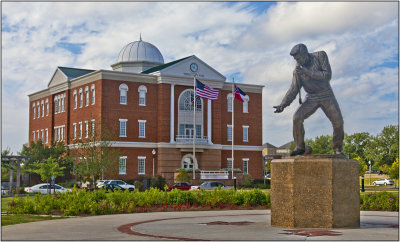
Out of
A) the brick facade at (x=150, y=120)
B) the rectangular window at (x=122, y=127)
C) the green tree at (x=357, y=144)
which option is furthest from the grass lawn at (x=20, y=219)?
the green tree at (x=357, y=144)

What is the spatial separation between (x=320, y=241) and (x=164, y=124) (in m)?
52.9

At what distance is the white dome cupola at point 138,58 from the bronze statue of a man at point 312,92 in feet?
188

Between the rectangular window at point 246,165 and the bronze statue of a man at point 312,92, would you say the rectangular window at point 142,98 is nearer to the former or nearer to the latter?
the rectangular window at point 246,165

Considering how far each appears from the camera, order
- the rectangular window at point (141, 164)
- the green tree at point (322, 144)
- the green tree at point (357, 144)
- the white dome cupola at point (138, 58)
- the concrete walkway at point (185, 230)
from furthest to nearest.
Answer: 1. the green tree at point (322, 144)
2. the green tree at point (357, 144)
3. the white dome cupola at point (138, 58)
4. the rectangular window at point (141, 164)
5. the concrete walkway at point (185, 230)

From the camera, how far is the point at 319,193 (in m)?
13.7

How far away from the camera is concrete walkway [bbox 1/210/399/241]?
1186 centimetres

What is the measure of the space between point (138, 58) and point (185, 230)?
60026 millimetres

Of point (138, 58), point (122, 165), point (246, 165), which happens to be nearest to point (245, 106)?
point (246, 165)

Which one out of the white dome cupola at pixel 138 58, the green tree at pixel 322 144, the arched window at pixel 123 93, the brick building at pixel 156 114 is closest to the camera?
the brick building at pixel 156 114

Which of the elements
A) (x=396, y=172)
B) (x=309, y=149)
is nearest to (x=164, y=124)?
(x=396, y=172)

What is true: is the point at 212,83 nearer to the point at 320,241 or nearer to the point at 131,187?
the point at 131,187

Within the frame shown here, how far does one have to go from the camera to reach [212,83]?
6569 centimetres

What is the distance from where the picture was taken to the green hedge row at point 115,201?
19.1 m

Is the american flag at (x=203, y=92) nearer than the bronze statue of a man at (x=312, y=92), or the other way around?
the bronze statue of a man at (x=312, y=92)
